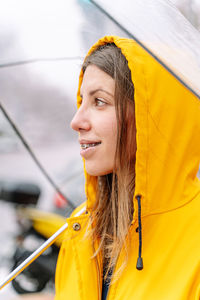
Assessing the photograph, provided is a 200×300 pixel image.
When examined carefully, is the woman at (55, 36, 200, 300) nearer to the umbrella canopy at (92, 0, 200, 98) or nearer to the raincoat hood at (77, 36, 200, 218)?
the raincoat hood at (77, 36, 200, 218)

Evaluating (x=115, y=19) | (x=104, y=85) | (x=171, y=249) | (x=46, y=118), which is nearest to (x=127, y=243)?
(x=171, y=249)

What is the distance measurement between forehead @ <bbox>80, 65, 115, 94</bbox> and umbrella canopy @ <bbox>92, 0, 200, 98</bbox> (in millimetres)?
530

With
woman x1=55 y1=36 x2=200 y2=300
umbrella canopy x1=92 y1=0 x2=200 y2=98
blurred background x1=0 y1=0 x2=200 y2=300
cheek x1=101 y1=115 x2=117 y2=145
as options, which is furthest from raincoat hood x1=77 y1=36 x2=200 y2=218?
umbrella canopy x1=92 y1=0 x2=200 y2=98

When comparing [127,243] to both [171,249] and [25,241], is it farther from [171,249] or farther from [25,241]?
[25,241]

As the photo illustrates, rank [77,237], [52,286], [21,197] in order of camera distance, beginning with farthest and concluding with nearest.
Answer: [21,197]
[52,286]
[77,237]

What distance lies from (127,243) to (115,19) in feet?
3.13

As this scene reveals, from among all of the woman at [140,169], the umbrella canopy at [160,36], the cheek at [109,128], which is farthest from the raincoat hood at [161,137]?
the umbrella canopy at [160,36]

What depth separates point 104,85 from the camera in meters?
1.57

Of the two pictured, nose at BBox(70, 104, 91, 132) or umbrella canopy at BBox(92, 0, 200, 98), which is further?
nose at BBox(70, 104, 91, 132)

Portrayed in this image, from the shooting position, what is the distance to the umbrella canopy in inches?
38.0

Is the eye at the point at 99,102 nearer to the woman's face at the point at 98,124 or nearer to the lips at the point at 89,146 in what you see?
the woman's face at the point at 98,124

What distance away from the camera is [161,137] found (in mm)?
1475

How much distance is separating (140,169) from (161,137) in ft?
0.53

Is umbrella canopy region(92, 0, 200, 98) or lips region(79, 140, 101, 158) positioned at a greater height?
umbrella canopy region(92, 0, 200, 98)
